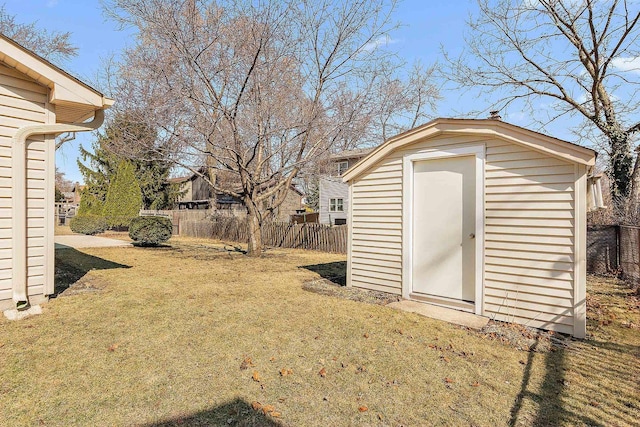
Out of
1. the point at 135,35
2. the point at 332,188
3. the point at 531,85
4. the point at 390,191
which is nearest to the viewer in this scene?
the point at 390,191

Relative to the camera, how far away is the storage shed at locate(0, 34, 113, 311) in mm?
4496

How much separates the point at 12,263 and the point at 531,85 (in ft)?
49.6

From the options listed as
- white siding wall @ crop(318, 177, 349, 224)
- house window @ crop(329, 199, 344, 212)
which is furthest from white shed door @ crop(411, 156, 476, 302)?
house window @ crop(329, 199, 344, 212)

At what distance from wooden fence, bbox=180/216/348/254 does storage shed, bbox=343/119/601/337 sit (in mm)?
Result: 7177

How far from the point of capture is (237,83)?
9.54m

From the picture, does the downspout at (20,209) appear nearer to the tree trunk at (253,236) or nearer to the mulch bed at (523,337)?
the mulch bed at (523,337)

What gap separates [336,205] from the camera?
2569 cm

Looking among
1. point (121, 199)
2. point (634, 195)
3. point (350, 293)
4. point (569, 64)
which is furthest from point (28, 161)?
point (121, 199)

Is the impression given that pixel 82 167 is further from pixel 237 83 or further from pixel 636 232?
pixel 636 232

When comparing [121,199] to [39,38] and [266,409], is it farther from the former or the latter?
[266,409]

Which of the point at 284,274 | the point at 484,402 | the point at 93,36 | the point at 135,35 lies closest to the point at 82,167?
the point at 93,36

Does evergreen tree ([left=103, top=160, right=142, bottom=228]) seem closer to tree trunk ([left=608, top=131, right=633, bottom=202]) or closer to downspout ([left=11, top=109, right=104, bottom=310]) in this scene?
downspout ([left=11, top=109, right=104, bottom=310])

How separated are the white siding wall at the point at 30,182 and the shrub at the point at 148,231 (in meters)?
8.62

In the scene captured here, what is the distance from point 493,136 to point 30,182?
6.24 metres
